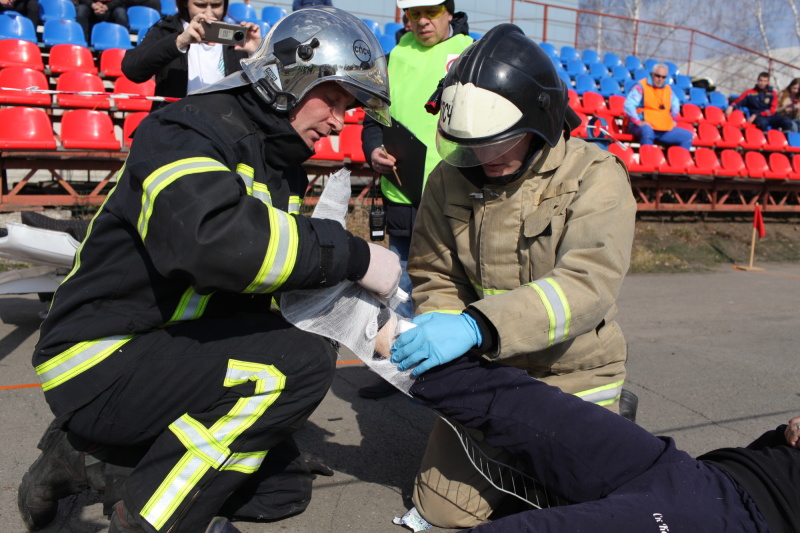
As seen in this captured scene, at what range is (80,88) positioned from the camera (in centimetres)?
816

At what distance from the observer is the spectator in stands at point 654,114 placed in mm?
10508

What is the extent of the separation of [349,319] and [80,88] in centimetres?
738

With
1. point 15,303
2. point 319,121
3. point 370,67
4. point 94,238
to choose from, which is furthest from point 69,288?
point 15,303

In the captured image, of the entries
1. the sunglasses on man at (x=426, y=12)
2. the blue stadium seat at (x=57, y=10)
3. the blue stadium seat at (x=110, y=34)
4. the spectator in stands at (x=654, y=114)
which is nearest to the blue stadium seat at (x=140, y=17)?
the blue stadium seat at (x=110, y=34)

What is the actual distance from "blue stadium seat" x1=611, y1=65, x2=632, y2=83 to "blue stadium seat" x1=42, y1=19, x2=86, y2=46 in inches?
441

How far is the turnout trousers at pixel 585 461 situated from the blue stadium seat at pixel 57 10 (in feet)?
34.5

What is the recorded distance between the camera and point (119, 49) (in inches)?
377

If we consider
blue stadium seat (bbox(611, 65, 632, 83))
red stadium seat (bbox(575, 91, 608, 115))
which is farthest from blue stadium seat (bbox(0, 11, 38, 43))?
blue stadium seat (bbox(611, 65, 632, 83))

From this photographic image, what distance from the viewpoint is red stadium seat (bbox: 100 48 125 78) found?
9008 mm

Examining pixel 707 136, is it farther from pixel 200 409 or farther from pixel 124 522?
pixel 124 522

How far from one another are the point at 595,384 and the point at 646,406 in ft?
4.34

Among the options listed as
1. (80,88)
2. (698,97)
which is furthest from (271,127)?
(698,97)

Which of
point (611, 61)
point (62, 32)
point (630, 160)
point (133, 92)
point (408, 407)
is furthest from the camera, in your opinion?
point (611, 61)

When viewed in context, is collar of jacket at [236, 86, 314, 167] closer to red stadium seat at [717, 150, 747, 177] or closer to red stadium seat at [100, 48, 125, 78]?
red stadium seat at [100, 48, 125, 78]
